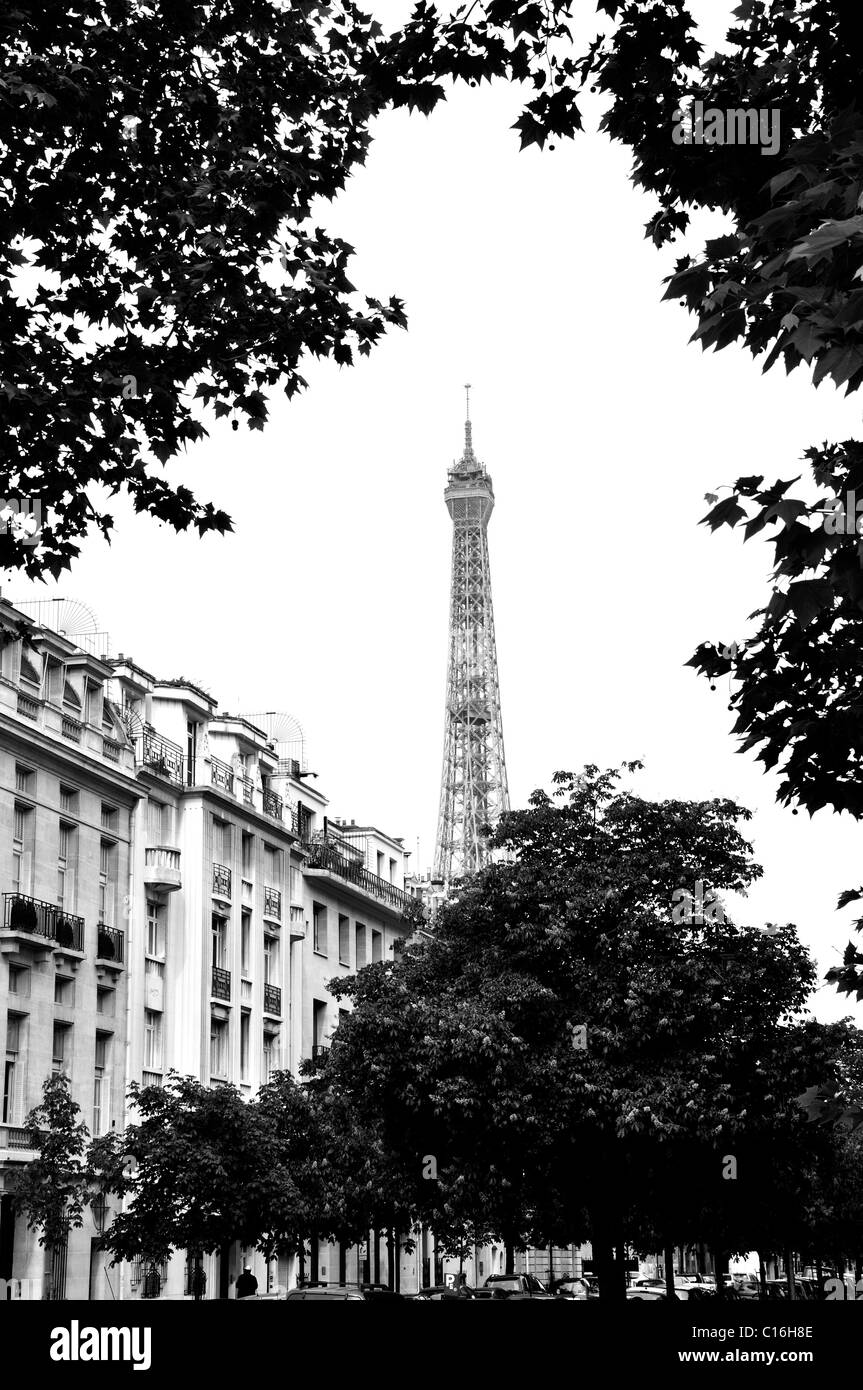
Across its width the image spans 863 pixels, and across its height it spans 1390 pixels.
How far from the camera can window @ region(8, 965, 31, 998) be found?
47.6m

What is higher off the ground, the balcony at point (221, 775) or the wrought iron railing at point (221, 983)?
the balcony at point (221, 775)

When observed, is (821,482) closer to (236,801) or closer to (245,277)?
(245,277)

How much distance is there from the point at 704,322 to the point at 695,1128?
98.7 ft

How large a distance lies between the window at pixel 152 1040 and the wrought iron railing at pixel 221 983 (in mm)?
3540

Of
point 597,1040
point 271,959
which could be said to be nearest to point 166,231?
point 597,1040

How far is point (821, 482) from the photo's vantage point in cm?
1157

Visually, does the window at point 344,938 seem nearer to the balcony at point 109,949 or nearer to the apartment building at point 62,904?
the apartment building at point 62,904

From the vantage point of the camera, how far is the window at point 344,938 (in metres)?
77.6

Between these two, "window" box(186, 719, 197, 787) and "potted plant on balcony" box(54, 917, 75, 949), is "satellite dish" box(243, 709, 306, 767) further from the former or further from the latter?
"potted plant on balcony" box(54, 917, 75, 949)

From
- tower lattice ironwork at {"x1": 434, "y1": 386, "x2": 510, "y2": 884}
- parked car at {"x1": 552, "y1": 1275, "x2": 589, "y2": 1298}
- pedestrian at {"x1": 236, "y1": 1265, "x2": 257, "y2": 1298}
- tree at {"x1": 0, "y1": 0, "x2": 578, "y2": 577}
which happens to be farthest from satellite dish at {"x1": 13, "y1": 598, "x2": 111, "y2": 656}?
tower lattice ironwork at {"x1": 434, "y1": 386, "x2": 510, "y2": 884}

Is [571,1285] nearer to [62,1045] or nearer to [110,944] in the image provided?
[110,944]

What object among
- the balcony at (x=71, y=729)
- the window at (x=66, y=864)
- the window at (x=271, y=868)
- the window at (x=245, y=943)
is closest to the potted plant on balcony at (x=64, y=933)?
the window at (x=66, y=864)
